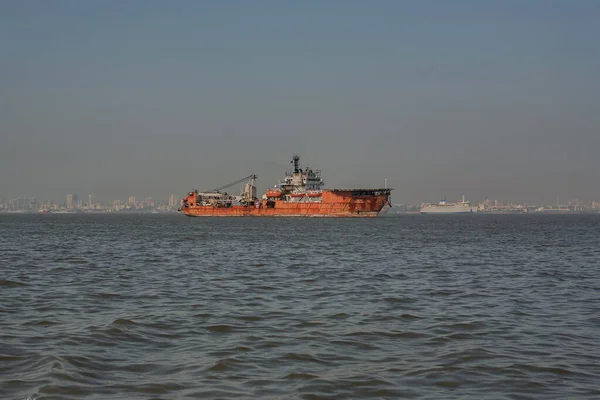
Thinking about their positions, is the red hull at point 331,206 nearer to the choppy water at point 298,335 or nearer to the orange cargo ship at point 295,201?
the orange cargo ship at point 295,201

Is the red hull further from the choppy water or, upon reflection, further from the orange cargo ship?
the choppy water

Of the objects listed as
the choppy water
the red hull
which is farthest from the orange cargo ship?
the choppy water

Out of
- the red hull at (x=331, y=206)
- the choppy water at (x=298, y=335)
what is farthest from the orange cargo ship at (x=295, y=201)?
the choppy water at (x=298, y=335)

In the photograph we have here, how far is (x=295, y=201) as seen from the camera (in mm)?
136250

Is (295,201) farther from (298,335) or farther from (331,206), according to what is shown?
(298,335)

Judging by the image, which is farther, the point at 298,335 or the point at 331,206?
the point at 331,206

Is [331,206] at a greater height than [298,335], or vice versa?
[331,206]

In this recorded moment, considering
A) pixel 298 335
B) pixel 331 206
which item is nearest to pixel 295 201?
pixel 331 206

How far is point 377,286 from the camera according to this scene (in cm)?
2012

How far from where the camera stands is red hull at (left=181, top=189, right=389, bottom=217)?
128375 mm

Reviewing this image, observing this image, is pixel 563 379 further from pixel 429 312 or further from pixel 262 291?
pixel 262 291

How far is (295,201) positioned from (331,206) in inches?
367

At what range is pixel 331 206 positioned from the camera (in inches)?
5143

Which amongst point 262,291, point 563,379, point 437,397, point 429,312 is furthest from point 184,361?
point 262,291
